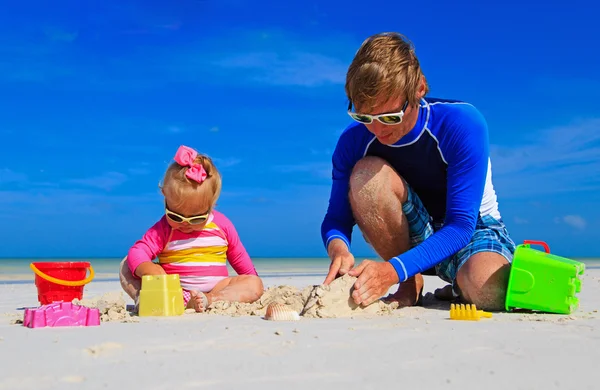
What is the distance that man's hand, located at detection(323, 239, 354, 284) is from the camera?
3.23 meters

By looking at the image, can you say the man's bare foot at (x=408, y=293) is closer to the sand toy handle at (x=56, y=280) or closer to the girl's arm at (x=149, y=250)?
the girl's arm at (x=149, y=250)

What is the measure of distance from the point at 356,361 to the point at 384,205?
1.72 metres

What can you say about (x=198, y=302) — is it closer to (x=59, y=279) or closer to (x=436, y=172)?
(x=59, y=279)

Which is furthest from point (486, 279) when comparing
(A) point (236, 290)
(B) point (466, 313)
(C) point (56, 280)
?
(C) point (56, 280)

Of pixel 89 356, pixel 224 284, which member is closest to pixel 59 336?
pixel 89 356

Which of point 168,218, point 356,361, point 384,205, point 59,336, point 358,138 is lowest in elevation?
point 59,336

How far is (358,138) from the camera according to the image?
3791 millimetres

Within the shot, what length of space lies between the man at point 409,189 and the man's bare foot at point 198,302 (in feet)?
2.70

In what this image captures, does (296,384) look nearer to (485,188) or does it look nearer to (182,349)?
(182,349)

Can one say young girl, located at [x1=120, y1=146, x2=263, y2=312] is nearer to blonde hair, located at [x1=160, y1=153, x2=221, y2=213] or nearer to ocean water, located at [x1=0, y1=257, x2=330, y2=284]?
blonde hair, located at [x1=160, y1=153, x2=221, y2=213]

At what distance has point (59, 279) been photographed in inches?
150

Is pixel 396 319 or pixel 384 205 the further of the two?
pixel 384 205

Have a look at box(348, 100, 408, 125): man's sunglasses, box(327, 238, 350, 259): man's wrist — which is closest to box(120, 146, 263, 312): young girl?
box(327, 238, 350, 259): man's wrist

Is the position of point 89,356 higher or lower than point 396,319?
lower
